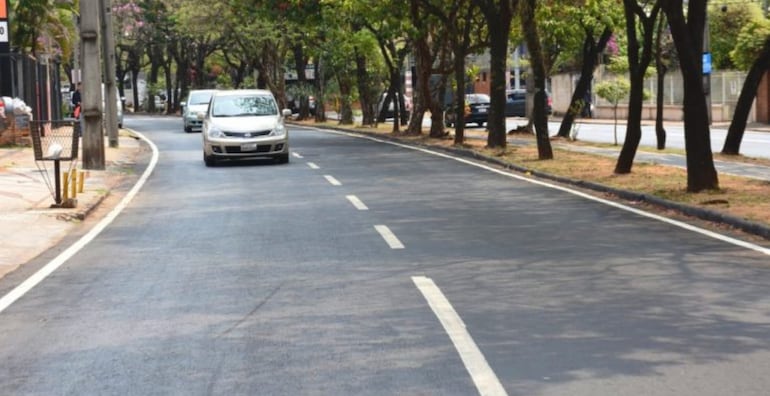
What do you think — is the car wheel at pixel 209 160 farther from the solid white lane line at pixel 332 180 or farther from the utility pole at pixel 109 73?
the utility pole at pixel 109 73

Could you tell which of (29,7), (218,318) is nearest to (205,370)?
(218,318)

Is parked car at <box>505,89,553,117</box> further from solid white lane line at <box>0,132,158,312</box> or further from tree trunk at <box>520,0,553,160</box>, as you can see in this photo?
solid white lane line at <box>0,132,158,312</box>

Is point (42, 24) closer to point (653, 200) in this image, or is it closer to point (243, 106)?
point (243, 106)

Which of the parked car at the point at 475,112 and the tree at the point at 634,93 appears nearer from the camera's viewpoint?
the tree at the point at 634,93

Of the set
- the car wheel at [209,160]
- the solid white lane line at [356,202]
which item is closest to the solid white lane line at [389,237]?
the solid white lane line at [356,202]

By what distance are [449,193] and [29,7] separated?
2320 cm

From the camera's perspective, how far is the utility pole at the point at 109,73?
31.3 metres

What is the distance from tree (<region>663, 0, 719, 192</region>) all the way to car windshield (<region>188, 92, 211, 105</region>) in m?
29.5

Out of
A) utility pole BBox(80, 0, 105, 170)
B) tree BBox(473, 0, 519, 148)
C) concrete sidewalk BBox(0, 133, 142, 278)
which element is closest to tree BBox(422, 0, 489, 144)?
tree BBox(473, 0, 519, 148)

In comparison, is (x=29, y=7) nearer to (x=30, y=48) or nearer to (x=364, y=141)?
(x=30, y=48)

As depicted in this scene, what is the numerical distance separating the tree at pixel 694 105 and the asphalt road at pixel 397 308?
1701 millimetres

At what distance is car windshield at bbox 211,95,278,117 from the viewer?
26297 millimetres

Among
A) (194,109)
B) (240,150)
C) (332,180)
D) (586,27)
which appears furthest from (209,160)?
(194,109)

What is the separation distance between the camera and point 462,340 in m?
7.59
